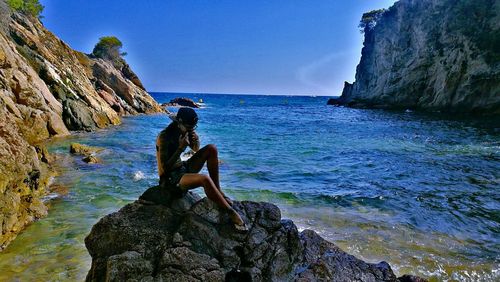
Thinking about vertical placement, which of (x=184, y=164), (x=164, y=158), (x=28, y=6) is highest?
(x=28, y=6)

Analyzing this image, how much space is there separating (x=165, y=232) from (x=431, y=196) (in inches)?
387

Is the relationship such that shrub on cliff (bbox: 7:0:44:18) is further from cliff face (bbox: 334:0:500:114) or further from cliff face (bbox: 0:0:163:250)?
cliff face (bbox: 334:0:500:114)

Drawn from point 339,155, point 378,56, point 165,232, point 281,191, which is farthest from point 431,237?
point 378,56

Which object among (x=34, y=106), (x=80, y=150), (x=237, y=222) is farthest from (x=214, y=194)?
(x=34, y=106)

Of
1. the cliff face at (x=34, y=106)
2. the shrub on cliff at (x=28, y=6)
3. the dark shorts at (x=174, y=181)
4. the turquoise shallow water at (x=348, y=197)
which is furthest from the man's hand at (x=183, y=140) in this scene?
the shrub on cliff at (x=28, y=6)

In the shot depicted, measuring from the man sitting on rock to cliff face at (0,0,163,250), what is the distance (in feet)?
12.6

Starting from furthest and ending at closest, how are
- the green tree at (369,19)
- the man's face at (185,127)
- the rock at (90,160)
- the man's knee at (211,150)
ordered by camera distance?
1. the green tree at (369,19)
2. the rock at (90,160)
3. the man's knee at (211,150)
4. the man's face at (185,127)

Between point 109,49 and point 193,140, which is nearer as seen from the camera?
point 193,140

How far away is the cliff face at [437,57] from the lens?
130 feet

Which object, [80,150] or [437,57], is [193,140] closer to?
[80,150]

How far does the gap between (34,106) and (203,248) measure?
18.3m

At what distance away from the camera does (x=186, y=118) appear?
5195 mm

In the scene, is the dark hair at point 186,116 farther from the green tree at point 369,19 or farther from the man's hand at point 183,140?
the green tree at point 369,19

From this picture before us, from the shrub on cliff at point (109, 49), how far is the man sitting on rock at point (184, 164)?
61.6m
